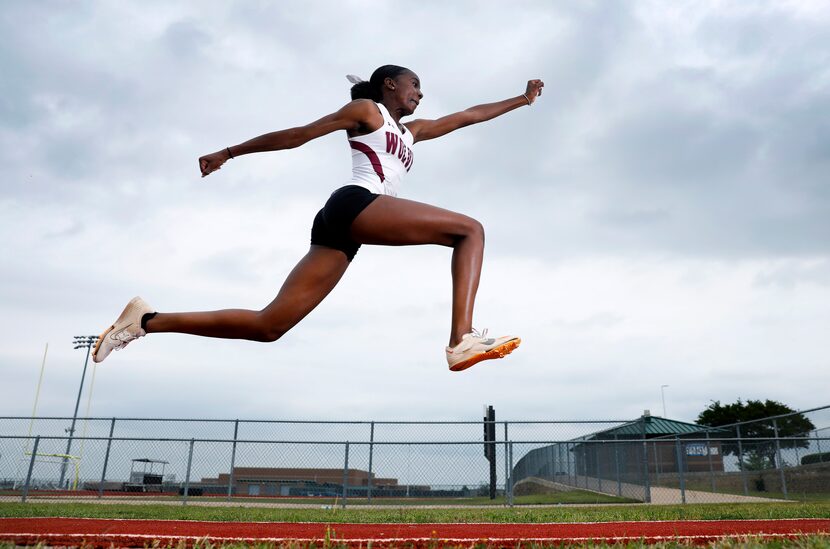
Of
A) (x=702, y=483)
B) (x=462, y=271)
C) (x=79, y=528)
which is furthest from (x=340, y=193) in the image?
(x=702, y=483)

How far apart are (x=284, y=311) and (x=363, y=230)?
0.72m

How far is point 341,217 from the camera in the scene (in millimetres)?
3447

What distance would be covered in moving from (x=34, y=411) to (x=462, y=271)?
40290 mm

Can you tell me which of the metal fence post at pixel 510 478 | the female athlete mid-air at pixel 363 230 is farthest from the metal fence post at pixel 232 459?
the female athlete mid-air at pixel 363 230

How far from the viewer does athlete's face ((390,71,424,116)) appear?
4023 millimetres

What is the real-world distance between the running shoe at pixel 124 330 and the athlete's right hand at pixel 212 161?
1.07 meters

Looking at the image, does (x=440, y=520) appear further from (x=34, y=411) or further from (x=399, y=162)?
(x=34, y=411)

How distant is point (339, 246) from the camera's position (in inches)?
145

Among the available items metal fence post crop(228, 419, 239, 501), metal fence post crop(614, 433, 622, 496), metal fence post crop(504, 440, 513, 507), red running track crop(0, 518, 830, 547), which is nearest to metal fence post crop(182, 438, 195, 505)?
metal fence post crop(228, 419, 239, 501)

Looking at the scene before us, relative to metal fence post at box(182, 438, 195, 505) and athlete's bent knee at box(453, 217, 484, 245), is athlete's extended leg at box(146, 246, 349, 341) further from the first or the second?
metal fence post at box(182, 438, 195, 505)

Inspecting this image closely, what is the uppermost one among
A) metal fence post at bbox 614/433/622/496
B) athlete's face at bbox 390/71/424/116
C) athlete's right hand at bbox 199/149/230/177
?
athlete's face at bbox 390/71/424/116

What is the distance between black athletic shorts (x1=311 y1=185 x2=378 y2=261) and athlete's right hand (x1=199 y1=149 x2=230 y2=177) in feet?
2.09

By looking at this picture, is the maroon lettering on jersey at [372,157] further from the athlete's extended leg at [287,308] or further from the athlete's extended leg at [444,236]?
the athlete's extended leg at [287,308]

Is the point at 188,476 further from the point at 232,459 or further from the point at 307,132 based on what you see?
the point at 307,132
